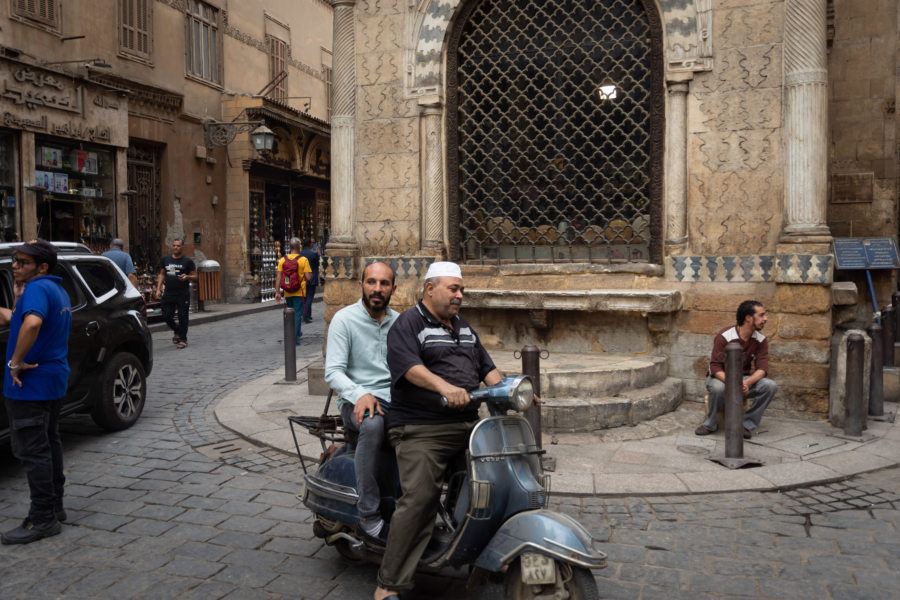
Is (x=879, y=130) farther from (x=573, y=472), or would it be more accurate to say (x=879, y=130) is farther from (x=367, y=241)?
(x=573, y=472)

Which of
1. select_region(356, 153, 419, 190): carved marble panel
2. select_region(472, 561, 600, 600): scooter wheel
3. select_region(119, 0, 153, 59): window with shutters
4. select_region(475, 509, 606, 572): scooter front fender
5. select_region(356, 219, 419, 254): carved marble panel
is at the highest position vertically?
select_region(119, 0, 153, 59): window with shutters

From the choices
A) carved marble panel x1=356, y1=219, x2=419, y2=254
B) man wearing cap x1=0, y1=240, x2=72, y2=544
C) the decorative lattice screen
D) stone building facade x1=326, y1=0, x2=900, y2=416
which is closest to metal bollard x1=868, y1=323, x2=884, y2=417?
stone building facade x1=326, y1=0, x2=900, y2=416

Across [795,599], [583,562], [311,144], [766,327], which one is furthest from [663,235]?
[311,144]

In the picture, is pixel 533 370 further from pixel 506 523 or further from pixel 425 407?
pixel 506 523

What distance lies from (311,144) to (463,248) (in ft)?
52.5

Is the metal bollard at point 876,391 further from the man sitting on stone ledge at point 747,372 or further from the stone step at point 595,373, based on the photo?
the stone step at point 595,373

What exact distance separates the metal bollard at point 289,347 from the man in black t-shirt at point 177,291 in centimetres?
416

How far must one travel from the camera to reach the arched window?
8141 mm

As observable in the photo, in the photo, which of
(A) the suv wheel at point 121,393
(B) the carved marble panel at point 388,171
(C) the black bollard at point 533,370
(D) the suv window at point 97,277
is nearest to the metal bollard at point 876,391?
(C) the black bollard at point 533,370

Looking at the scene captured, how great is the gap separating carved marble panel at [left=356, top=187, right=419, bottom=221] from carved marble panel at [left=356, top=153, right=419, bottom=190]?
7 cm

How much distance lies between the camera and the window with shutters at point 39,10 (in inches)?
539

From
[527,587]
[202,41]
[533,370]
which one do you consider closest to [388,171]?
[533,370]

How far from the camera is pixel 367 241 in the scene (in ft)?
29.5

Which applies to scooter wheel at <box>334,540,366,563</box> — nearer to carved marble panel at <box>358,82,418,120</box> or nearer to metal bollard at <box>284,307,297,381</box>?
metal bollard at <box>284,307,297,381</box>
